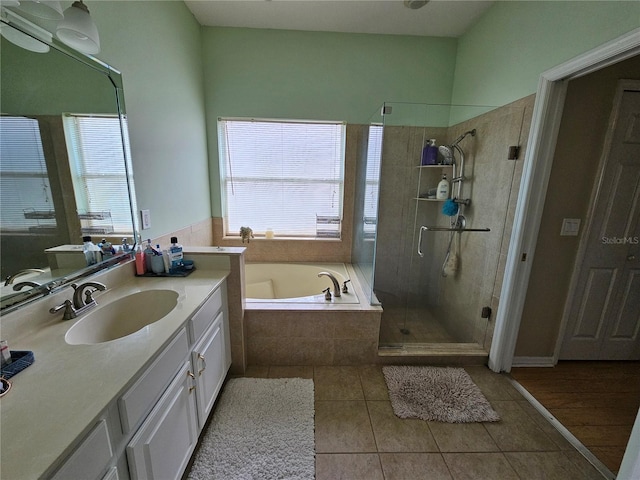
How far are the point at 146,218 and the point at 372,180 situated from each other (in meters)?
1.90

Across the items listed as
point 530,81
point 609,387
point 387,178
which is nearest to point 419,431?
point 609,387

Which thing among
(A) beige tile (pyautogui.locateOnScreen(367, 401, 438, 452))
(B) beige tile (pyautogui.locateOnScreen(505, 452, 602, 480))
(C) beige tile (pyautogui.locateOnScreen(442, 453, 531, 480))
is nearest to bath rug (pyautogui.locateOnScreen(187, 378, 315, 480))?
(A) beige tile (pyautogui.locateOnScreen(367, 401, 438, 452))

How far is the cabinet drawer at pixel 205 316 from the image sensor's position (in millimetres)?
1220

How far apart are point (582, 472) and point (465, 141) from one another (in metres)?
2.44

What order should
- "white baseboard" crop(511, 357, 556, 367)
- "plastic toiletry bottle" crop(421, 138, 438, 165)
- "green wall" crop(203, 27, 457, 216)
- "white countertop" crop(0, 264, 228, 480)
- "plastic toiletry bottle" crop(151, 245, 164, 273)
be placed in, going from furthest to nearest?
"plastic toiletry bottle" crop(421, 138, 438, 165) → "green wall" crop(203, 27, 457, 216) → "white baseboard" crop(511, 357, 556, 367) → "plastic toiletry bottle" crop(151, 245, 164, 273) → "white countertop" crop(0, 264, 228, 480)

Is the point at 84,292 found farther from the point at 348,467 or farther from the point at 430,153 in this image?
the point at 430,153

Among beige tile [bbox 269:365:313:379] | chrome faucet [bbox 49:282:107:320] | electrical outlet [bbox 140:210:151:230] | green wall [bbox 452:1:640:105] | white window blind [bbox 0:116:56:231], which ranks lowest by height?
beige tile [bbox 269:365:313:379]

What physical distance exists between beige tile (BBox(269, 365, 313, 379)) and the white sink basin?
1.00 meters

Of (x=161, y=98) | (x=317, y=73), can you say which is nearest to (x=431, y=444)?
(x=161, y=98)

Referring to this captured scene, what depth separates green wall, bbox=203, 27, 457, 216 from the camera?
2480mm

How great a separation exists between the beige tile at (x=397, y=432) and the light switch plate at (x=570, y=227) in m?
1.69

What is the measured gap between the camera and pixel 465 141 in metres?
2.43

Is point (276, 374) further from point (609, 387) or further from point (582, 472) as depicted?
point (609, 387)

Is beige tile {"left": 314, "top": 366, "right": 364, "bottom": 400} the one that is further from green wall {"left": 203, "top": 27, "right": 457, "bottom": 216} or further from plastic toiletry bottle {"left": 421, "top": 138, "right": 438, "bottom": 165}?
green wall {"left": 203, "top": 27, "right": 457, "bottom": 216}
